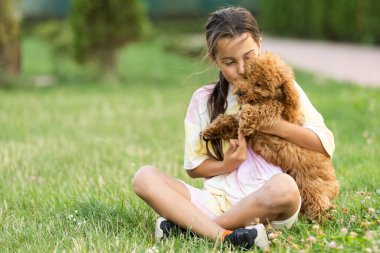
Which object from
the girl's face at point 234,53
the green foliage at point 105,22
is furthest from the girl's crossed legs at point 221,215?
the green foliage at point 105,22

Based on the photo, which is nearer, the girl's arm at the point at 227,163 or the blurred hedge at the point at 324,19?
the girl's arm at the point at 227,163

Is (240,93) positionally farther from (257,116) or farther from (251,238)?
(251,238)

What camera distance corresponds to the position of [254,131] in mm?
3881

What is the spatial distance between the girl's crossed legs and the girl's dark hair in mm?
375

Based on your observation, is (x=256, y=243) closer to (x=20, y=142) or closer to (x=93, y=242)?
(x=93, y=242)

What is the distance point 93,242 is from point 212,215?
27.7 inches

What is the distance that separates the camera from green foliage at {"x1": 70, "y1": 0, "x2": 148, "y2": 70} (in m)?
13.6

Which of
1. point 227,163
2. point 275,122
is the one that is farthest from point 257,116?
point 227,163

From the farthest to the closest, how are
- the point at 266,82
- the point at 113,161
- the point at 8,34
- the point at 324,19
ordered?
1. the point at 324,19
2. the point at 8,34
3. the point at 113,161
4. the point at 266,82

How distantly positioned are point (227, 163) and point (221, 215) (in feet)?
0.96

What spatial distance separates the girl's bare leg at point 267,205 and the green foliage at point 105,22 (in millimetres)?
10089

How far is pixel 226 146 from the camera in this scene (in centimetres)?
411

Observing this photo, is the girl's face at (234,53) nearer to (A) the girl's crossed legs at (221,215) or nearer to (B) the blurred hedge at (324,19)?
(A) the girl's crossed legs at (221,215)

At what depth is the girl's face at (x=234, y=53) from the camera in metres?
3.95
